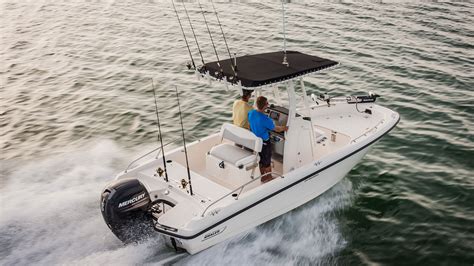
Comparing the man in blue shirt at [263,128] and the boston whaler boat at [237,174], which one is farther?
the man in blue shirt at [263,128]

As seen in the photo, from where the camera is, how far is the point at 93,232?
24.3 feet

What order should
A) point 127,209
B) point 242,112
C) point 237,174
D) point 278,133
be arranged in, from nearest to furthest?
point 127,209 → point 237,174 → point 242,112 → point 278,133

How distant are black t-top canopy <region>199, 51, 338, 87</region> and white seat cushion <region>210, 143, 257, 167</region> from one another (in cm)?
127

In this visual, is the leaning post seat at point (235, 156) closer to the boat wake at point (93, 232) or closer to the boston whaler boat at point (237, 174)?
the boston whaler boat at point (237, 174)

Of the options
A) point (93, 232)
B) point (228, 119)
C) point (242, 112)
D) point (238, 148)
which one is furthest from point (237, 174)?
point (228, 119)

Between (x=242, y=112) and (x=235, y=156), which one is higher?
(x=242, y=112)

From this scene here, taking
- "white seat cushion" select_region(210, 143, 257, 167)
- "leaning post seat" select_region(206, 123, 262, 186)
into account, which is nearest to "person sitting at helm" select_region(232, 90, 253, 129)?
"leaning post seat" select_region(206, 123, 262, 186)

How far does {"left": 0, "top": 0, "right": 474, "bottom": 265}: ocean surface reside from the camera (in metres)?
7.36

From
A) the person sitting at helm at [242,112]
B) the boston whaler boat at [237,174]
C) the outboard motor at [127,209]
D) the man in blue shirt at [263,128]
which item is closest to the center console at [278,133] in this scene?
the boston whaler boat at [237,174]

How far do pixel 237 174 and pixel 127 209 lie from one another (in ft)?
6.46

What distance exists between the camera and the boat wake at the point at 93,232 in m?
6.90

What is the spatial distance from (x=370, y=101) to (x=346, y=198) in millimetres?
2465

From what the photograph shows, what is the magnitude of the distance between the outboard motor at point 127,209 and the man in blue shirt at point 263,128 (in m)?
2.10

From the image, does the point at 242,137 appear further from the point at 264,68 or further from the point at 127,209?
the point at 127,209
